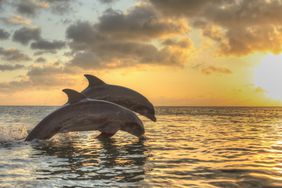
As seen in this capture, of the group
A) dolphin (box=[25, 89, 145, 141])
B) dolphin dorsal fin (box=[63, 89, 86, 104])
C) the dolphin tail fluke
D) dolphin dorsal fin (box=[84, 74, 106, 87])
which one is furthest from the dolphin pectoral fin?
dolphin dorsal fin (box=[84, 74, 106, 87])

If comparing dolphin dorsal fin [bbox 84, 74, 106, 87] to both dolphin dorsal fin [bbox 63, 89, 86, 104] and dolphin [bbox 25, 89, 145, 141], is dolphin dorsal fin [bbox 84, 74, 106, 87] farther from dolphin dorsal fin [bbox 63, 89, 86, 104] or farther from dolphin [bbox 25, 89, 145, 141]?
dolphin dorsal fin [bbox 63, 89, 86, 104]

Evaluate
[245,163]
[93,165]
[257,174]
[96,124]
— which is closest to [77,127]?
[96,124]

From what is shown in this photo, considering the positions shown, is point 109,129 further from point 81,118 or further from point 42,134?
point 42,134

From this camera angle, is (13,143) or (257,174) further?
(13,143)

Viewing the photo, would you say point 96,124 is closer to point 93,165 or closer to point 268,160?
point 93,165

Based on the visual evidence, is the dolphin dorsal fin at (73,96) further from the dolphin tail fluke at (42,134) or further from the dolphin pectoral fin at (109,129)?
the dolphin pectoral fin at (109,129)

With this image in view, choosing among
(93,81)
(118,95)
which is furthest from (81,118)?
(118,95)

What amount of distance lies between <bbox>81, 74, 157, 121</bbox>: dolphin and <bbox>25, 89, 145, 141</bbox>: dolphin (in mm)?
2189

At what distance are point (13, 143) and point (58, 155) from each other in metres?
4.36

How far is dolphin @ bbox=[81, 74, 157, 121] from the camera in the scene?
17.5m

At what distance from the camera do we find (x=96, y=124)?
49.8 feet

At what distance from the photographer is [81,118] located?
14797 millimetres

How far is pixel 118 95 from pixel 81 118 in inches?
149

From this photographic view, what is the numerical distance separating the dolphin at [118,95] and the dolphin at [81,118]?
2.19 metres
